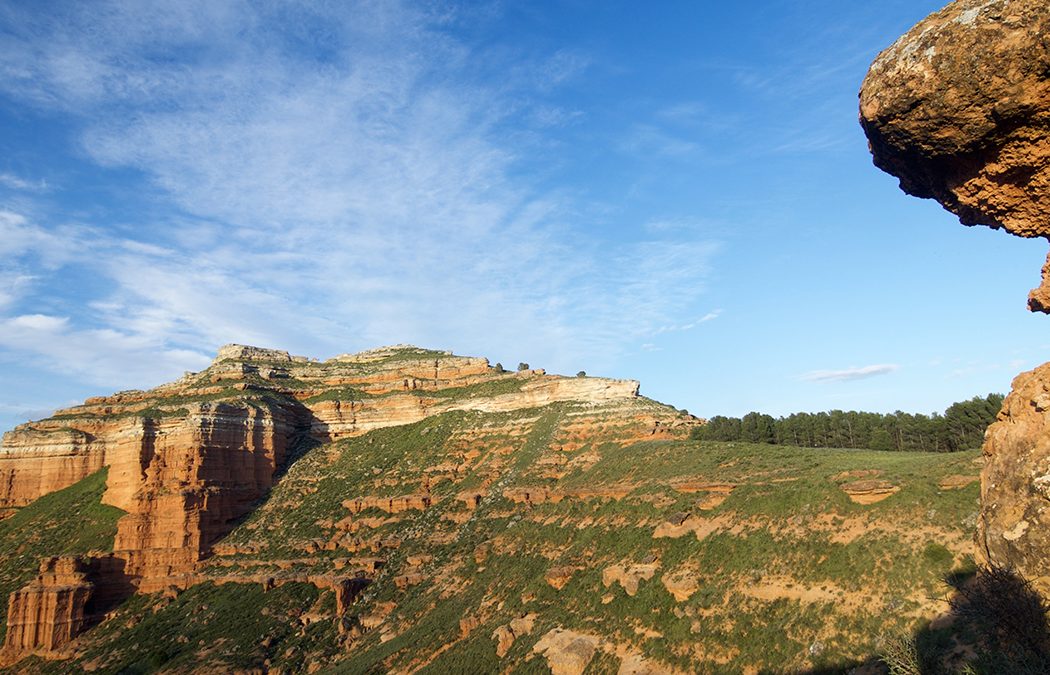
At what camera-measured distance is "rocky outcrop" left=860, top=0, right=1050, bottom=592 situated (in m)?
7.80

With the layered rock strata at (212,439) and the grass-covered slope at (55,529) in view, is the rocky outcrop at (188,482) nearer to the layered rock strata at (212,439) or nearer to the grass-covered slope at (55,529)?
the layered rock strata at (212,439)

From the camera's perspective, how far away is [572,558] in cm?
4378

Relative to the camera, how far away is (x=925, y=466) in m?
35.7

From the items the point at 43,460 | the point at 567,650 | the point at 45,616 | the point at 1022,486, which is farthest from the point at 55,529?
the point at 1022,486

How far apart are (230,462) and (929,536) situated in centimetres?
6928

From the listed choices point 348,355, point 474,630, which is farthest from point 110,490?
point 474,630

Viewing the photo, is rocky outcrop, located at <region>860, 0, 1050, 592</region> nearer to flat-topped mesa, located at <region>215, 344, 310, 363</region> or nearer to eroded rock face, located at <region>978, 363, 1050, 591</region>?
eroded rock face, located at <region>978, 363, 1050, 591</region>

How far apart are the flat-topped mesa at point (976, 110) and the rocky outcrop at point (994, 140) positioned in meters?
0.01

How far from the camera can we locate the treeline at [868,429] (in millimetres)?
57500

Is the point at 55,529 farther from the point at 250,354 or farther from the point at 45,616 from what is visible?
the point at 250,354

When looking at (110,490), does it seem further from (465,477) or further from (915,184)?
(915,184)

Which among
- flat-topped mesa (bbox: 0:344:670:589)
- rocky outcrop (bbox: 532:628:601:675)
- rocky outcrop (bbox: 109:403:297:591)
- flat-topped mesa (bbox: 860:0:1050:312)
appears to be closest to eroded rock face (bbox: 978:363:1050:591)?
flat-topped mesa (bbox: 860:0:1050:312)

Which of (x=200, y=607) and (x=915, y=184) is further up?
(x=915, y=184)

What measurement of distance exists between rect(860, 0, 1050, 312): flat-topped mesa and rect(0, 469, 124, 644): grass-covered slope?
8024 cm
